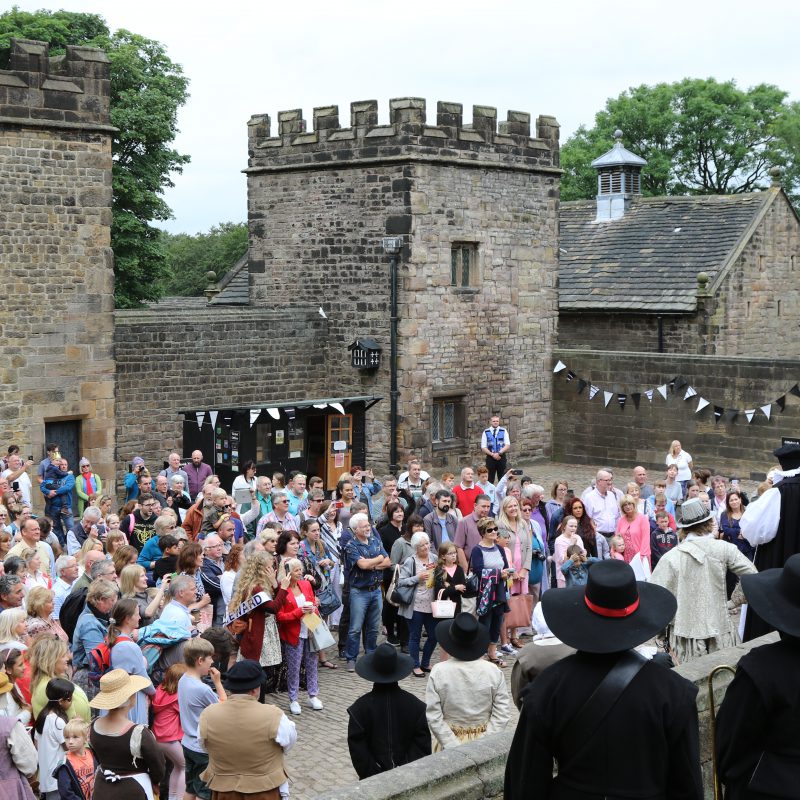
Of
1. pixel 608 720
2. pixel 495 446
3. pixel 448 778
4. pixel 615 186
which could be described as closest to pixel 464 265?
pixel 495 446

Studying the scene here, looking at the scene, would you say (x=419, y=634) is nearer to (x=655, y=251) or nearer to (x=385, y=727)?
(x=385, y=727)

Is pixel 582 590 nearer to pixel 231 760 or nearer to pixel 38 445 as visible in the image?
pixel 231 760

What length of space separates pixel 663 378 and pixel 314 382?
6838mm

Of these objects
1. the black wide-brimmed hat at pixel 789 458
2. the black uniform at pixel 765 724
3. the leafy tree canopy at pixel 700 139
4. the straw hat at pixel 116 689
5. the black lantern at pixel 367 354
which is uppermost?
the leafy tree canopy at pixel 700 139

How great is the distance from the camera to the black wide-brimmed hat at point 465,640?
7641mm

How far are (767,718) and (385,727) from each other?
311 cm

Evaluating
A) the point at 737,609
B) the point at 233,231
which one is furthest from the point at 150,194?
the point at 233,231

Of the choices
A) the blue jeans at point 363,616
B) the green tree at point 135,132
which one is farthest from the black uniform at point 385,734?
the green tree at point 135,132

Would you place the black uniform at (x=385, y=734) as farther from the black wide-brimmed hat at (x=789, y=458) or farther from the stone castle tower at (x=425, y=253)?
the stone castle tower at (x=425, y=253)

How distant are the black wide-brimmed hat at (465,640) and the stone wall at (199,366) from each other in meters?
14.3

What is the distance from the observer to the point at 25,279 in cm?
1933

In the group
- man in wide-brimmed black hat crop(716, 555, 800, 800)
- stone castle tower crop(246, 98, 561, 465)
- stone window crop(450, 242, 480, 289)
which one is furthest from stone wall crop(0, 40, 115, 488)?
man in wide-brimmed black hat crop(716, 555, 800, 800)

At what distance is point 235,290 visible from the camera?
2875cm

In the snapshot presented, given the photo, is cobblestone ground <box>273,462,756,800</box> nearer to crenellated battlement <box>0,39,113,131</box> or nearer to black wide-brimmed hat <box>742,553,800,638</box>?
black wide-brimmed hat <box>742,553,800,638</box>
